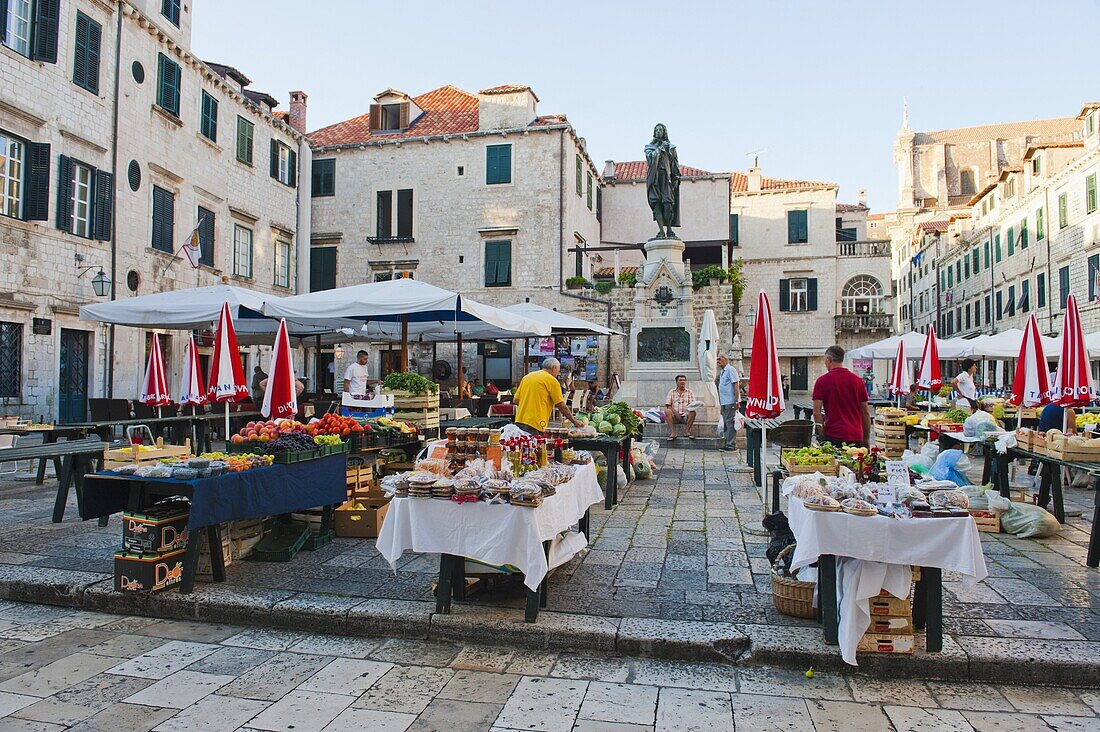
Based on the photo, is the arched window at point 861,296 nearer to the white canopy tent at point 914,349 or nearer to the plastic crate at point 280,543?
the white canopy tent at point 914,349

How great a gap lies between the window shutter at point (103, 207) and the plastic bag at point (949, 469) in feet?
56.1

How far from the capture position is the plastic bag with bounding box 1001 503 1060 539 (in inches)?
274

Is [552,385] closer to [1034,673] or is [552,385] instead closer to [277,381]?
[277,381]

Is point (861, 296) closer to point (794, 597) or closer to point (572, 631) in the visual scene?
point (794, 597)

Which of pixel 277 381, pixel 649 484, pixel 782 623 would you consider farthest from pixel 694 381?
pixel 782 623

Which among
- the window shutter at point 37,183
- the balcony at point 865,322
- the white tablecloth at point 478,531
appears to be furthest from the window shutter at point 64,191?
the balcony at point 865,322

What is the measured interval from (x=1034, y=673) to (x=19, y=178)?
1796cm

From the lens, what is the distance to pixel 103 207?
1673cm

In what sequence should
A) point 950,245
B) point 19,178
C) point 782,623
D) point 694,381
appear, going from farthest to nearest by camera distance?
point 950,245 → point 694,381 → point 19,178 → point 782,623

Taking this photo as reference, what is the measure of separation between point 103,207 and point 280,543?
14.0 meters

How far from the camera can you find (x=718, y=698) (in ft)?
12.6

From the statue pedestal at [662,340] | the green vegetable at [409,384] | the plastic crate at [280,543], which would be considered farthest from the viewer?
the statue pedestal at [662,340]

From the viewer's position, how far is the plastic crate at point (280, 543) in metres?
6.14

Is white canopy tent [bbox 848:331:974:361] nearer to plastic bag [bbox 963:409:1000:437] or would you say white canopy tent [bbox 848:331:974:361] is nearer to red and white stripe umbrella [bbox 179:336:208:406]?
plastic bag [bbox 963:409:1000:437]
